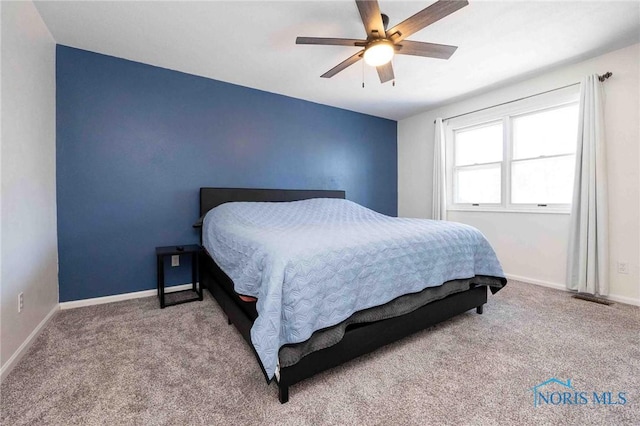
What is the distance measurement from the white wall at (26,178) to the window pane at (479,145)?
4615 millimetres

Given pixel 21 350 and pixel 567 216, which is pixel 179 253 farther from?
pixel 567 216

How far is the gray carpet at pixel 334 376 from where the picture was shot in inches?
48.4

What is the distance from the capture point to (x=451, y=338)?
6.26 feet

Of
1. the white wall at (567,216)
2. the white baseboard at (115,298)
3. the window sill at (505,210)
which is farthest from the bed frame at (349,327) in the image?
the window sill at (505,210)

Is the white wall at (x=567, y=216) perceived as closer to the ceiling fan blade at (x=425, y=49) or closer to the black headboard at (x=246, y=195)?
the ceiling fan blade at (x=425, y=49)

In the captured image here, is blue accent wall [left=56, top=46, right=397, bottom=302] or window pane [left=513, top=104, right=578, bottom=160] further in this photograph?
window pane [left=513, top=104, right=578, bottom=160]

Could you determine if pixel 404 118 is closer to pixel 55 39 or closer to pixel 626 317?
pixel 626 317

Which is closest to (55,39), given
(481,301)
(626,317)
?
(481,301)

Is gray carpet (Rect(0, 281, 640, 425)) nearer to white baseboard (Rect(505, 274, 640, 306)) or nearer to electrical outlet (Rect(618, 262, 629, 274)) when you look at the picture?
white baseboard (Rect(505, 274, 640, 306))

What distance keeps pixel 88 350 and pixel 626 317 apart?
13.3 ft

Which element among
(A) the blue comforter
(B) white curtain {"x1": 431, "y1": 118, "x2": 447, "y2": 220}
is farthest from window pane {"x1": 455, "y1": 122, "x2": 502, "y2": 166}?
(A) the blue comforter

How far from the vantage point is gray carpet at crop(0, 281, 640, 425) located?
4.04 feet

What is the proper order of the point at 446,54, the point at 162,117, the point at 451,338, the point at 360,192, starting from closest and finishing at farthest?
the point at 451,338 → the point at 446,54 → the point at 162,117 → the point at 360,192

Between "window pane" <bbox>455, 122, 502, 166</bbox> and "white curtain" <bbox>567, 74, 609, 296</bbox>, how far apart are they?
0.91 m
